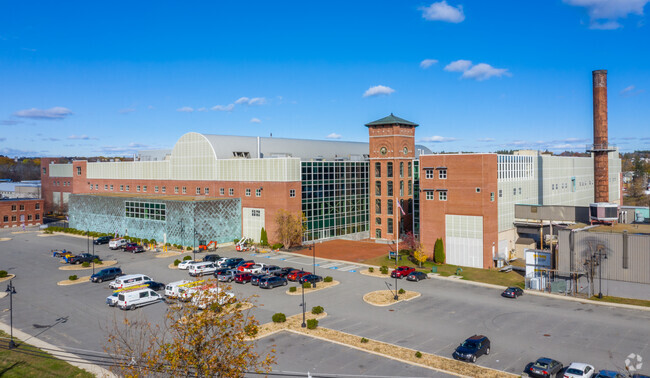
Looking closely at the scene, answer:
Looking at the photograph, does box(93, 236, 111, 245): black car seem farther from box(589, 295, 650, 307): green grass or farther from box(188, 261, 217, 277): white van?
box(589, 295, 650, 307): green grass

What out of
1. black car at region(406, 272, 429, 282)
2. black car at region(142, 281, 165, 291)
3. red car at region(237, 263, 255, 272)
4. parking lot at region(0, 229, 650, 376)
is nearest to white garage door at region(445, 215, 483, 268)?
parking lot at region(0, 229, 650, 376)

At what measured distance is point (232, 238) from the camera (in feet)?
247

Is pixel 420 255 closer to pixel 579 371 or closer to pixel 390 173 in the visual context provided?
pixel 390 173

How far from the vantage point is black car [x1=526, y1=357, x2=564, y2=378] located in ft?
85.3

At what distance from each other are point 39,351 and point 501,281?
43162mm

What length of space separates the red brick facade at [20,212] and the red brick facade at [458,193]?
87.1m

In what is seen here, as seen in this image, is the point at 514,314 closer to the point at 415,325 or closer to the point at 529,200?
the point at 415,325

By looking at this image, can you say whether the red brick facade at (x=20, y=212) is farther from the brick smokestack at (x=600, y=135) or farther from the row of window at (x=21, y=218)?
the brick smokestack at (x=600, y=135)

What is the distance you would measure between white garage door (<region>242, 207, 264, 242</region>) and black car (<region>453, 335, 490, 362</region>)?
48.0 m

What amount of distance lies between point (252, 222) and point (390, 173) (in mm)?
24318

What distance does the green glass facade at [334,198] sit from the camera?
247 feet

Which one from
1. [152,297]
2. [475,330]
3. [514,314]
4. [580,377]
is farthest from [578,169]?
[152,297]

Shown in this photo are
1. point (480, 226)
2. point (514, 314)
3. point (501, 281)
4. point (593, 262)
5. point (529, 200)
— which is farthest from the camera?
point (529, 200)

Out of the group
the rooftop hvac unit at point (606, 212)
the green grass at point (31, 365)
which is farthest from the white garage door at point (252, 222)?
the rooftop hvac unit at point (606, 212)
